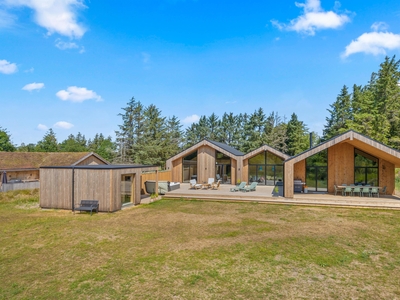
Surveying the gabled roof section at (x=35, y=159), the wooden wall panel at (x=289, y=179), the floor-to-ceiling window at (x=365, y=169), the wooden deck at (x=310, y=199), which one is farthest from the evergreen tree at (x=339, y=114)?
the gabled roof section at (x=35, y=159)

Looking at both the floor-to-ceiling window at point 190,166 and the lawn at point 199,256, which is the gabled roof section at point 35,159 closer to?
the floor-to-ceiling window at point 190,166

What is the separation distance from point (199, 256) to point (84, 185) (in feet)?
25.2

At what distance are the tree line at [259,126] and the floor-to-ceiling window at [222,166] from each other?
1857 centimetres

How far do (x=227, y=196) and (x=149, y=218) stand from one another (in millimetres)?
5840

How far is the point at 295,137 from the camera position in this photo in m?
43.2

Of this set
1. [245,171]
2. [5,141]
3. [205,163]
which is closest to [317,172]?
Answer: [245,171]

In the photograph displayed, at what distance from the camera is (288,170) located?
13648 mm

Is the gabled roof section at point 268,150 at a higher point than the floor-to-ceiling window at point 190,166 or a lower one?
higher

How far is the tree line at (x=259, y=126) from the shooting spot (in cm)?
3188

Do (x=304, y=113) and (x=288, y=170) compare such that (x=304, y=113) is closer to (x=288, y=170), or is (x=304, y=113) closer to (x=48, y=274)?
(x=288, y=170)

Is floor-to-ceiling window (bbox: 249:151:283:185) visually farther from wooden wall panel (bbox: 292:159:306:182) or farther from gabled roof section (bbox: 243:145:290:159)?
wooden wall panel (bbox: 292:159:306:182)

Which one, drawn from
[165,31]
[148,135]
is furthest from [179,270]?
[148,135]

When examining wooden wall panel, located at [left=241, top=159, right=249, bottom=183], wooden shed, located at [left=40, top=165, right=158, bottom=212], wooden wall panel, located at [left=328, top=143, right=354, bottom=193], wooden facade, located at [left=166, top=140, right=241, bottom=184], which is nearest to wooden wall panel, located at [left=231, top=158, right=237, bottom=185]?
wooden facade, located at [left=166, top=140, right=241, bottom=184]

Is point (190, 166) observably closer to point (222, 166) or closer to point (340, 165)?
point (222, 166)
